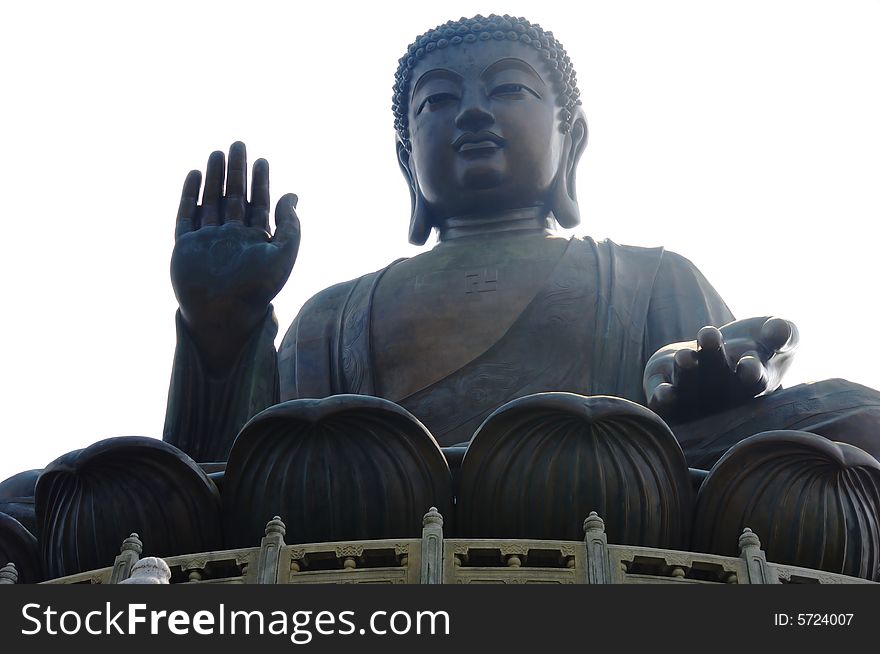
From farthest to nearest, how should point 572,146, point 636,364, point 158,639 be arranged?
1. point 572,146
2. point 636,364
3. point 158,639

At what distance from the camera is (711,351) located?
9.81m

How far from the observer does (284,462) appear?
9.20 metres

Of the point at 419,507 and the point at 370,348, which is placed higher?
the point at 370,348

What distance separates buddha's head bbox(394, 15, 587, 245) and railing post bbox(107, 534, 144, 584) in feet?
17.0

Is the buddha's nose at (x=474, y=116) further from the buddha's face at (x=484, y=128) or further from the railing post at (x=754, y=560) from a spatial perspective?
the railing post at (x=754, y=560)

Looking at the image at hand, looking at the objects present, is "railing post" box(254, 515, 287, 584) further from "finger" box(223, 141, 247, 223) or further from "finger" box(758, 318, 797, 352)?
"finger" box(758, 318, 797, 352)

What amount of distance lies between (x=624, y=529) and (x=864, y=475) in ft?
3.91

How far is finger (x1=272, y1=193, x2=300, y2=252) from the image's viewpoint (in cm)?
1052

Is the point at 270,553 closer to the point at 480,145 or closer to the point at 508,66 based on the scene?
the point at 480,145

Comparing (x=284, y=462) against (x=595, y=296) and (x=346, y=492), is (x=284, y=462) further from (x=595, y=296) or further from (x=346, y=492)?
(x=595, y=296)

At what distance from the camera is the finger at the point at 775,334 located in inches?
401

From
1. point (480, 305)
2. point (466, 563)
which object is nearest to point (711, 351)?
point (466, 563)

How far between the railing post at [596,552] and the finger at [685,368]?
1.61 meters

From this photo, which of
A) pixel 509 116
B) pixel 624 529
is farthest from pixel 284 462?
pixel 509 116
